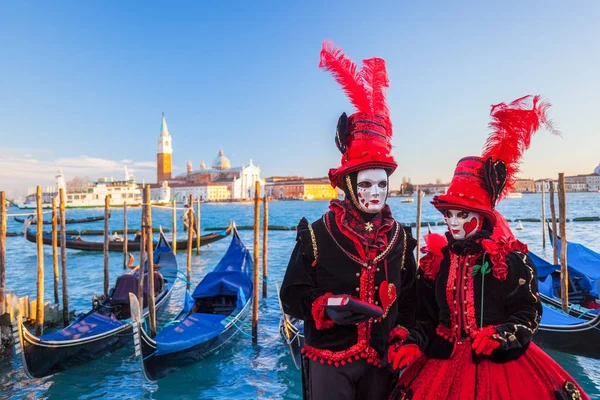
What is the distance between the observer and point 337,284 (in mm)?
1645

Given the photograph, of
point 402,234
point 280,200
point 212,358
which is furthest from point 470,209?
point 280,200

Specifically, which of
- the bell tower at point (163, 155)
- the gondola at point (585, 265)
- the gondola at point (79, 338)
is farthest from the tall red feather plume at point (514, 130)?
the bell tower at point (163, 155)

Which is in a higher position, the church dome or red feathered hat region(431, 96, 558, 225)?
the church dome

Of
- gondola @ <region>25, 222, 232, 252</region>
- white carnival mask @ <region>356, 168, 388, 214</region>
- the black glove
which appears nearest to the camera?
the black glove

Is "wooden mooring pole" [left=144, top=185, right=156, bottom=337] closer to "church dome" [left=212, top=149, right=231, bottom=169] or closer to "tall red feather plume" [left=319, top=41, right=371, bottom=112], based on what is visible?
"tall red feather plume" [left=319, top=41, right=371, bottom=112]

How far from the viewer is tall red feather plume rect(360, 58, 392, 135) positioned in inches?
71.2

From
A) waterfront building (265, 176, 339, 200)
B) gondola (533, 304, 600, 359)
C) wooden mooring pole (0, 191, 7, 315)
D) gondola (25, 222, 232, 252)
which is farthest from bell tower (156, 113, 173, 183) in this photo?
gondola (533, 304, 600, 359)

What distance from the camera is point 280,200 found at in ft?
305

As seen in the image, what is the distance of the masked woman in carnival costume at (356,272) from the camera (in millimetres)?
1607

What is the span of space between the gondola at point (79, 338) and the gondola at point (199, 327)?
405mm

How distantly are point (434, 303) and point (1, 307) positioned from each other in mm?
5649

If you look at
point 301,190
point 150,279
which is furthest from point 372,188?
point 301,190

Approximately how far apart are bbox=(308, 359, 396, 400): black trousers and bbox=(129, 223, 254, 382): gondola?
272 cm

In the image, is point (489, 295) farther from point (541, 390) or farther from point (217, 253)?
point (217, 253)
